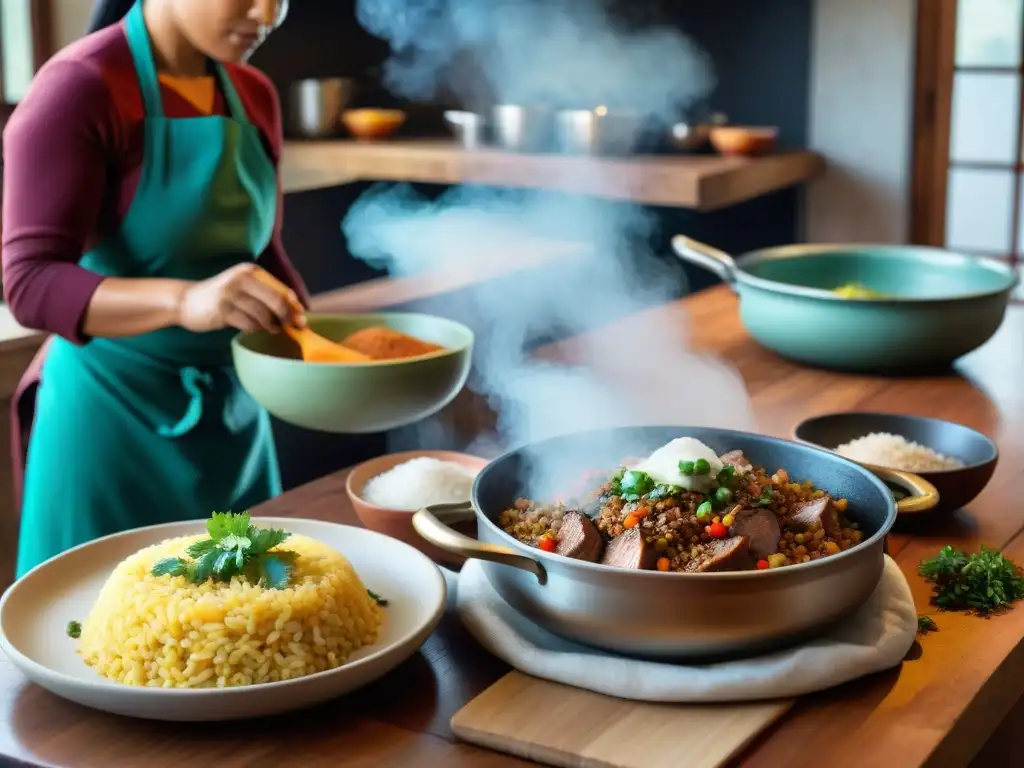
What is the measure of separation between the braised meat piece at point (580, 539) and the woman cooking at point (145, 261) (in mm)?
718

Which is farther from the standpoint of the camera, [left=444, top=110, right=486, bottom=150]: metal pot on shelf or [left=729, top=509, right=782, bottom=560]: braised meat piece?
[left=444, top=110, right=486, bottom=150]: metal pot on shelf

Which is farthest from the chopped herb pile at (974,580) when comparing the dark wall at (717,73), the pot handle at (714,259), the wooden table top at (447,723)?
the dark wall at (717,73)

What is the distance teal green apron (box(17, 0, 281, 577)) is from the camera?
204 cm

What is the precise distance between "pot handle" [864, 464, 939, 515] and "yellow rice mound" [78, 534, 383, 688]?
23.6 inches

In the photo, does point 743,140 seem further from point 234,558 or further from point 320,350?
point 234,558

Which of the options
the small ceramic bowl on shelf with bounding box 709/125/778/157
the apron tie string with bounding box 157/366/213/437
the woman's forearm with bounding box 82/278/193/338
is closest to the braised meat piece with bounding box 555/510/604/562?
the woman's forearm with bounding box 82/278/193/338

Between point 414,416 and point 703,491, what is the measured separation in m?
0.59

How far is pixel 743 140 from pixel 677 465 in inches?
126

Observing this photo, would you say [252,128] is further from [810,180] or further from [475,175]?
[810,180]

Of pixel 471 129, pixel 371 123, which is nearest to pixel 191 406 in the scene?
pixel 471 129

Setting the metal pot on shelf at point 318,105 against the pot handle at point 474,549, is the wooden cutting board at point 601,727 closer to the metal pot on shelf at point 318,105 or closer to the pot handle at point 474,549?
the pot handle at point 474,549

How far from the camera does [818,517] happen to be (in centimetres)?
123

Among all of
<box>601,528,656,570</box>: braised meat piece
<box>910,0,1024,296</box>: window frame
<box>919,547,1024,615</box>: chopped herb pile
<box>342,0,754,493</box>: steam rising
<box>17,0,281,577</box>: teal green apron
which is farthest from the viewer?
<box>910,0,1024,296</box>: window frame

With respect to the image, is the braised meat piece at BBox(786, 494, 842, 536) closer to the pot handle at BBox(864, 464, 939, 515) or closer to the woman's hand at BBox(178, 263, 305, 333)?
the pot handle at BBox(864, 464, 939, 515)
